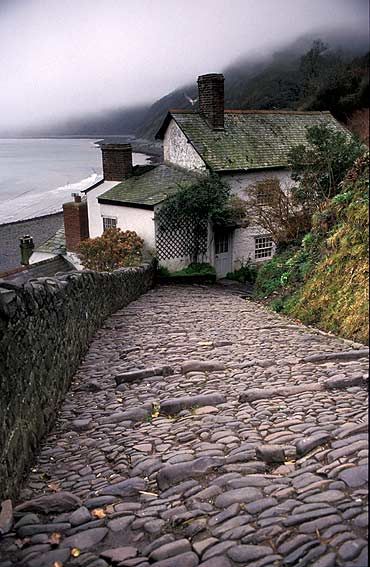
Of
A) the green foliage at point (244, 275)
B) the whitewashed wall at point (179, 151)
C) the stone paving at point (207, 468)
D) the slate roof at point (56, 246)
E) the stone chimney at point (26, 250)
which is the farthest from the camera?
the stone chimney at point (26, 250)

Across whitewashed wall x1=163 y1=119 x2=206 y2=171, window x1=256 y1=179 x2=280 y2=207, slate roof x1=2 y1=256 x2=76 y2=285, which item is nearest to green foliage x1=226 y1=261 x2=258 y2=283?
window x1=256 y1=179 x2=280 y2=207

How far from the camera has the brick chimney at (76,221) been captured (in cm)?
1998

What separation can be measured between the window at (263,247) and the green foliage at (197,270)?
8.00 feet

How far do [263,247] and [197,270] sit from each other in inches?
132

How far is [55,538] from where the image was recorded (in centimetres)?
269

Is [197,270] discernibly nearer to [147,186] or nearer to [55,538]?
[147,186]

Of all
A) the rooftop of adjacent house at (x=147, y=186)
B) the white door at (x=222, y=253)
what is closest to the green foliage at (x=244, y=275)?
the white door at (x=222, y=253)

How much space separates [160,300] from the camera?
40.9 ft

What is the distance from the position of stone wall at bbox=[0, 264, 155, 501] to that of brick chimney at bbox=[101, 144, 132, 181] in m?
12.4

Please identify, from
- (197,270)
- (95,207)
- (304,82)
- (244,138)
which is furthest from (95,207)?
(304,82)

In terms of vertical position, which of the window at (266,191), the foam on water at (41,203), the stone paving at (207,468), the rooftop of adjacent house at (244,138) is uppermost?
the rooftop of adjacent house at (244,138)

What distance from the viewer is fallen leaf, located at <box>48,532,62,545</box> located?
8.71ft

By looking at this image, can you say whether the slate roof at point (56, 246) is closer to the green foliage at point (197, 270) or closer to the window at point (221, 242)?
the green foliage at point (197, 270)

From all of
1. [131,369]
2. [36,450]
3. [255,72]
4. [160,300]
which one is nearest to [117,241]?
[160,300]
